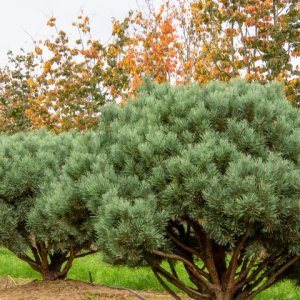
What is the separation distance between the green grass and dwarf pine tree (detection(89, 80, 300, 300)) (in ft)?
7.42

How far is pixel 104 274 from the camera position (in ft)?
31.7

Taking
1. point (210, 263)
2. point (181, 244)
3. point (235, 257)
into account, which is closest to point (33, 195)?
point (181, 244)

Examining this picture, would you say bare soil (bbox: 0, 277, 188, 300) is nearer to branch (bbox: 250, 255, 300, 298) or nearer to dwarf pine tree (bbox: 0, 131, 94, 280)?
dwarf pine tree (bbox: 0, 131, 94, 280)

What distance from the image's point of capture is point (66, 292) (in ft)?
23.0

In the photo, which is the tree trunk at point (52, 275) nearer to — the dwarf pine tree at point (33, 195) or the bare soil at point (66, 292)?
the dwarf pine tree at point (33, 195)

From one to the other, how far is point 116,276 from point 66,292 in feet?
7.94

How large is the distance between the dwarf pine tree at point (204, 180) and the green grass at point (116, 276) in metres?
2.26

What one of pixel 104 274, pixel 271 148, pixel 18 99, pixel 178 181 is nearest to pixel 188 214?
pixel 178 181

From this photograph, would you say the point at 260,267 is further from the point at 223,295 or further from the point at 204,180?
the point at 204,180

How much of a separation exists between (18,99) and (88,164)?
952 inches

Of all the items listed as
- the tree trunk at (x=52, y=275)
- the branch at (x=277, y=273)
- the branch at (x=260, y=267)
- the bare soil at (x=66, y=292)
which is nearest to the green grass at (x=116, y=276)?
the bare soil at (x=66, y=292)

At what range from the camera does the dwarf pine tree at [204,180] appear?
170 inches

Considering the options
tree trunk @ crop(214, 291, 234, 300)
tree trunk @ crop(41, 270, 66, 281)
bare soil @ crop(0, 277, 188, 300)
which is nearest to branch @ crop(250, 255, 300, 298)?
tree trunk @ crop(214, 291, 234, 300)

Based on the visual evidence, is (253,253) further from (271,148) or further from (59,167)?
(59,167)
